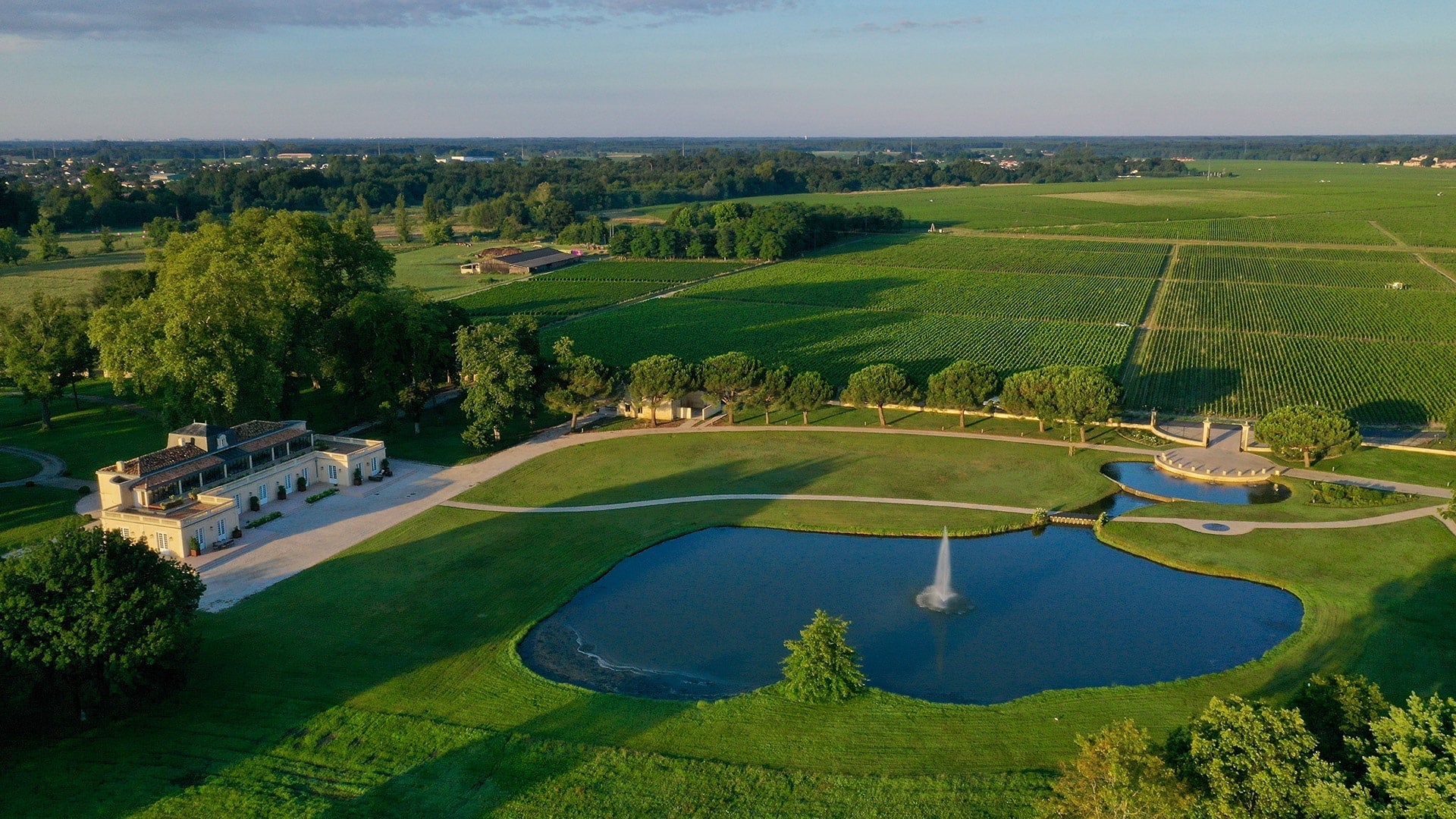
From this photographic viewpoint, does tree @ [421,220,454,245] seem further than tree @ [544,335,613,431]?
Yes

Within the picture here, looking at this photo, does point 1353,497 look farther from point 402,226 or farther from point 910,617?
point 402,226

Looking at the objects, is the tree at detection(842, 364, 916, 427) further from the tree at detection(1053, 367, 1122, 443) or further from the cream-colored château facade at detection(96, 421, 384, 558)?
the cream-colored château facade at detection(96, 421, 384, 558)

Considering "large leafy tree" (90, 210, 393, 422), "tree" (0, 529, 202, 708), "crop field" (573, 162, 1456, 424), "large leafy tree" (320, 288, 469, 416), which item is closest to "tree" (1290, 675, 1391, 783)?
"tree" (0, 529, 202, 708)

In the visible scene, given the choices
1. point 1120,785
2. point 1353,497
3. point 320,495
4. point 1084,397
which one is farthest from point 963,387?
point 1120,785

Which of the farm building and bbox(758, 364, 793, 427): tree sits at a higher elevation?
the farm building

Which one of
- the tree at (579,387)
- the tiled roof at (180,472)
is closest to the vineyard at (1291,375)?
the tree at (579,387)

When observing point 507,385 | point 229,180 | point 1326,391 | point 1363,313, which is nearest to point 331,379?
point 507,385

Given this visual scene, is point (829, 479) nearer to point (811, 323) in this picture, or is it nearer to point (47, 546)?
point (47, 546)
